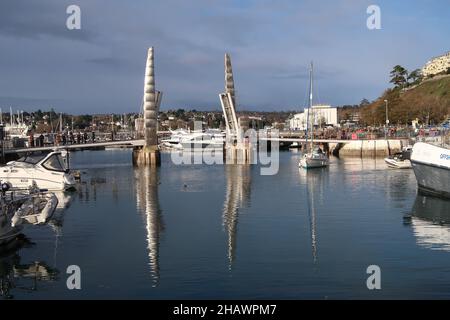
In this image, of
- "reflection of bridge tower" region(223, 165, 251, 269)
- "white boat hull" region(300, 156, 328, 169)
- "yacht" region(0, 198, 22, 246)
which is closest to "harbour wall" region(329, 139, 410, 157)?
"white boat hull" region(300, 156, 328, 169)

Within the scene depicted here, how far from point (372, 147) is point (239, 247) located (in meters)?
68.0

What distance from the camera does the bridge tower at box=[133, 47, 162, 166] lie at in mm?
79062

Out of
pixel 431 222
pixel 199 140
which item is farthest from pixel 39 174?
pixel 199 140

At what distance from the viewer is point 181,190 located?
147 ft

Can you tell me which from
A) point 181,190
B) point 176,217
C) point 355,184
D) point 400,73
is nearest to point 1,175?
point 181,190

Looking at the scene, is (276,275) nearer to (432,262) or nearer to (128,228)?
(432,262)

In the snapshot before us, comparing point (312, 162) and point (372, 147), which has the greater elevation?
point (372, 147)

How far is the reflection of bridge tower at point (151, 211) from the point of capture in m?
20.4

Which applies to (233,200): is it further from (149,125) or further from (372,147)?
(372,147)

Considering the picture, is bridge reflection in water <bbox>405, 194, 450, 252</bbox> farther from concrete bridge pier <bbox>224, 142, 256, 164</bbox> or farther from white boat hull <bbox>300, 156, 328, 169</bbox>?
concrete bridge pier <bbox>224, 142, 256, 164</bbox>

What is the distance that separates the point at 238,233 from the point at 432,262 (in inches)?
321

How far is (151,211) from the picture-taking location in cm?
3288

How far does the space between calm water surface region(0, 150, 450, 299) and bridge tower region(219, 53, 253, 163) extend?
132ft

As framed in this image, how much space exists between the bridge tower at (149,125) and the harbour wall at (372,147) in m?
27.9
